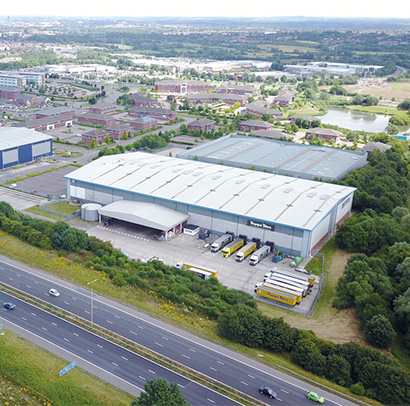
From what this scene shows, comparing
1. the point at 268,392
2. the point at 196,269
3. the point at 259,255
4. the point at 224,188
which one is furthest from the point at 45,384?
the point at 224,188

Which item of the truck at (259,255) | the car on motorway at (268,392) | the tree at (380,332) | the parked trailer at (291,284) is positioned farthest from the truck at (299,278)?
the car on motorway at (268,392)

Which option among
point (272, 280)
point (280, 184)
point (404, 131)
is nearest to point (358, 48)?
point (404, 131)

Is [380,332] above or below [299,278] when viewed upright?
above

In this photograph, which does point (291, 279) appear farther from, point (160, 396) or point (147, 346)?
point (160, 396)

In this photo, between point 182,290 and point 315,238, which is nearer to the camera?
point 182,290

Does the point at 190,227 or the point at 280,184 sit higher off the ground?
the point at 280,184

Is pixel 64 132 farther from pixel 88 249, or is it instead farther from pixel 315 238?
pixel 315 238
